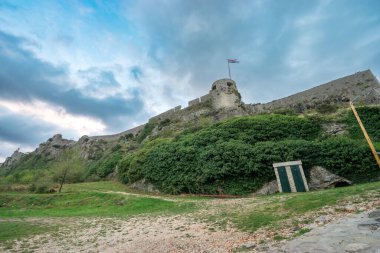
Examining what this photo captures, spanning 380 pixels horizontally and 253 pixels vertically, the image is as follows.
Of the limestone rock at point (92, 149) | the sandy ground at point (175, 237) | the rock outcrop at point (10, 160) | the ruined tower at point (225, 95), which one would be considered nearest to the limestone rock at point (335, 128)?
→ the sandy ground at point (175, 237)

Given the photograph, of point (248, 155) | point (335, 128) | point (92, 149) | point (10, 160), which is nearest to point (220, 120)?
point (335, 128)

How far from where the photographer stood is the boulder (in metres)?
16.8

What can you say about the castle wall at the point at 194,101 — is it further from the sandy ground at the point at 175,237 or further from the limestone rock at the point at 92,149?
the sandy ground at the point at 175,237

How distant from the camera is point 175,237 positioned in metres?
8.44

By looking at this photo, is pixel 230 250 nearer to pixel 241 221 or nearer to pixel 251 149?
pixel 241 221

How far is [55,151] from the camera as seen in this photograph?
68.8 metres

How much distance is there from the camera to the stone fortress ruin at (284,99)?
3196 centimetres

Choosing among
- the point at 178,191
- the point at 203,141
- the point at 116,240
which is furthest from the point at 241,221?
the point at 203,141

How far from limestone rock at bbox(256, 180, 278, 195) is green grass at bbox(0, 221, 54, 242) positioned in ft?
44.2

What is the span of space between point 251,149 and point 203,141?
5.76 meters

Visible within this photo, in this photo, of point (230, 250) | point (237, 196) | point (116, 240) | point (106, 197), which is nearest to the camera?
point (230, 250)

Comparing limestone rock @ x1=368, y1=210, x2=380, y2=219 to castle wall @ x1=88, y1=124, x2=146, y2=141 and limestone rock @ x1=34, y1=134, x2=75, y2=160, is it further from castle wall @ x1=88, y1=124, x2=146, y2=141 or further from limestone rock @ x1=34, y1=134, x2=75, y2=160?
limestone rock @ x1=34, y1=134, x2=75, y2=160

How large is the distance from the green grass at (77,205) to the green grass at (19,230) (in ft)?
12.3

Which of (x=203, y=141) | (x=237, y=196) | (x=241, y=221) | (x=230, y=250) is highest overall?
Answer: (x=203, y=141)
